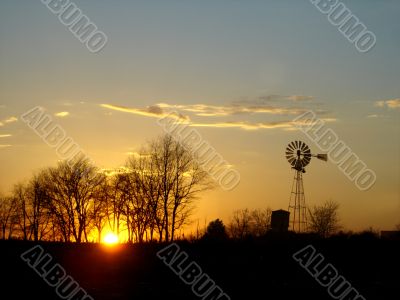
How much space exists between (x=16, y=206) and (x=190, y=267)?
70363mm

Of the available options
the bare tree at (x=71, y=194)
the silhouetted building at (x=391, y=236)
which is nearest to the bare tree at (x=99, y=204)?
the bare tree at (x=71, y=194)

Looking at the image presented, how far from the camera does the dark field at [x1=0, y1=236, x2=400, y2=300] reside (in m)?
24.6

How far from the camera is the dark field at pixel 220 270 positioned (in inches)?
969

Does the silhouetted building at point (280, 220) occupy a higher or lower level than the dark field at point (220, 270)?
higher

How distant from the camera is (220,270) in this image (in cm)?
3175

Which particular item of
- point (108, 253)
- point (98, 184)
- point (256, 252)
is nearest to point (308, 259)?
point (256, 252)

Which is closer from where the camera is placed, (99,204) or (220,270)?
(220,270)

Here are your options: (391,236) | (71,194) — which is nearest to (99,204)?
(71,194)

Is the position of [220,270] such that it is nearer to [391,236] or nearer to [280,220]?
[391,236]

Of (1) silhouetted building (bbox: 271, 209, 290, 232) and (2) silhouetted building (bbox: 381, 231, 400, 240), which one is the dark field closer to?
(2) silhouetted building (bbox: 381, 231, 400, 240)

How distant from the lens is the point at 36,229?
87000 millimetres

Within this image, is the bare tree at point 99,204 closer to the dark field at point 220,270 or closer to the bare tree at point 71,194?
the bare tree at point 71,194

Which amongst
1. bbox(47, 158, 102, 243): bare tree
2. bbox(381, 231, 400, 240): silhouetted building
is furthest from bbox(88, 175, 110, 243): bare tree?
bbox(381, 231, 400, 240): silhouetted building

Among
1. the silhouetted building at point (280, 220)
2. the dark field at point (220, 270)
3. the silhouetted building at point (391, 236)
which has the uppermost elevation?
the silhouetted building at point (280, 220)
